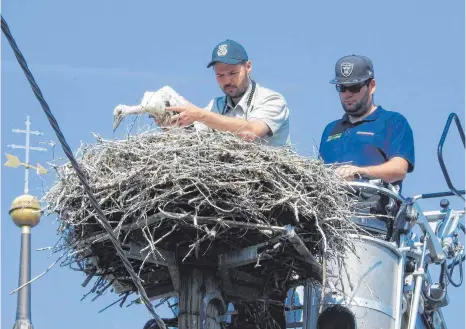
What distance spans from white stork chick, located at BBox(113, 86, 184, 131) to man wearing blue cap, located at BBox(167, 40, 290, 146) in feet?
1.24

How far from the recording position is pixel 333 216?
37.1 ft

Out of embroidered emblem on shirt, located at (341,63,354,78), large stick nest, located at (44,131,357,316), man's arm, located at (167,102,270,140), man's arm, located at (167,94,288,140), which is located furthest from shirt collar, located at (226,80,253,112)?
large stick nest, located at (44,131,357,316)

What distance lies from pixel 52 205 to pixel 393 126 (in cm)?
320

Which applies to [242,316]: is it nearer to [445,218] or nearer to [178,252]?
[178,252]

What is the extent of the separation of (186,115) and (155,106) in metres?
0.25

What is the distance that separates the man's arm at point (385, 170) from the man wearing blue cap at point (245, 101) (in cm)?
56

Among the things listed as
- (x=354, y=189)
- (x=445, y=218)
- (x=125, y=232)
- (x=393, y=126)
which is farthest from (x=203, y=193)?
(x=445, y=218)

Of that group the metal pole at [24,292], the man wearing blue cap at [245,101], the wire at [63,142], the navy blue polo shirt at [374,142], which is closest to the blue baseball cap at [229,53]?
the man wearing blue cap at [245,101]

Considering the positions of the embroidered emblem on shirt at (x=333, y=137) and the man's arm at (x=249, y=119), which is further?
the embroidered emblem on shirt at (x=333, y=137)

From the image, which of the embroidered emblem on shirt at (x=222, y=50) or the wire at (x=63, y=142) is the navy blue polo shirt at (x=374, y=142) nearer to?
the embroidered emblem on shirt at (x=222, y=50)

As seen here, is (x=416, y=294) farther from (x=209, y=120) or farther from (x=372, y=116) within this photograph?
(x=209, y=120)

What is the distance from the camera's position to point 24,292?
1785 inches

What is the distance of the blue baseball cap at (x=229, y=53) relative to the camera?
12.6 meters

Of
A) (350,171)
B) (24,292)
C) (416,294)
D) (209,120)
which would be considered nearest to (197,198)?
(209,120)
